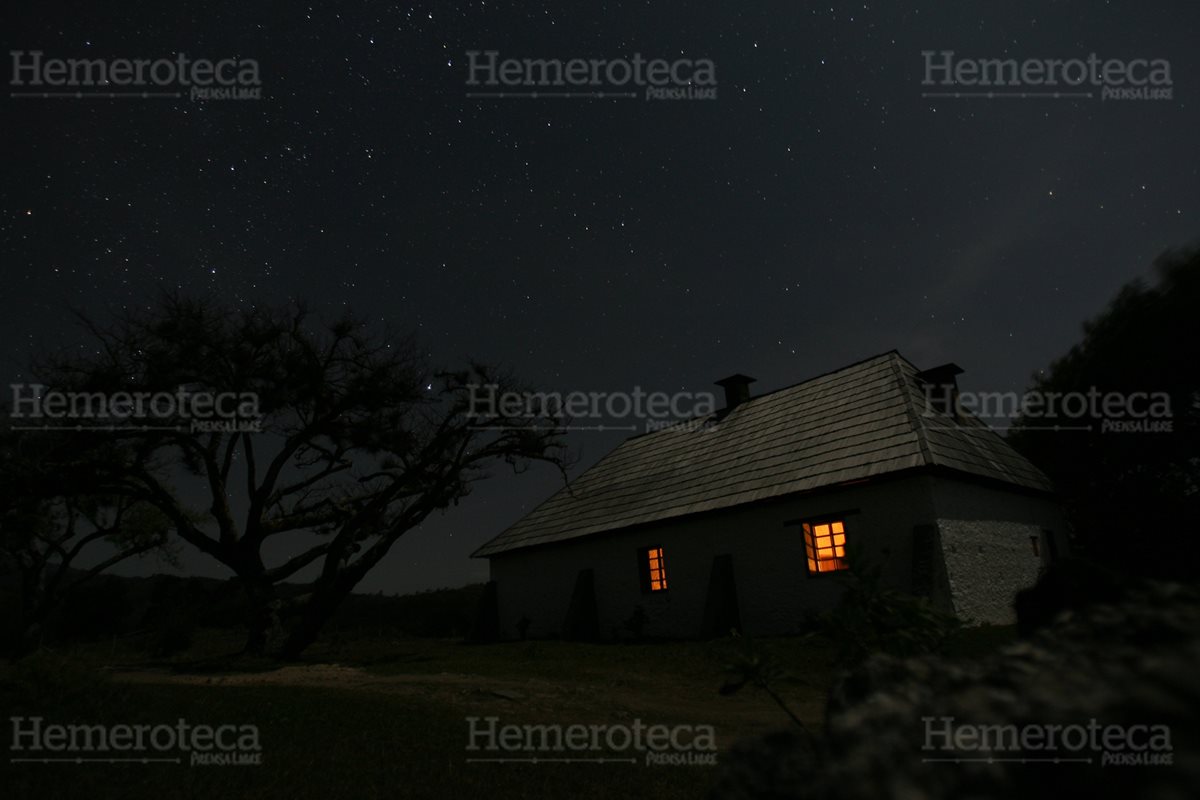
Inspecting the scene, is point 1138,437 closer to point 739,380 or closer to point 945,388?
point 945,388

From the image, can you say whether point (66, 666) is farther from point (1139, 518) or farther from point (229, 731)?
point (1139, 518)

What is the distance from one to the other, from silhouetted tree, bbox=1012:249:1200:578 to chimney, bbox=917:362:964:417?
4458 millimetres

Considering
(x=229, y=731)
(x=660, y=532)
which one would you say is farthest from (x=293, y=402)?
(x=229, y=731)

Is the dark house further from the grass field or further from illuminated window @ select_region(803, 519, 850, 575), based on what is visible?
the grass field

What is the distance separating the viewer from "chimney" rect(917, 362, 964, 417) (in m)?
19.8

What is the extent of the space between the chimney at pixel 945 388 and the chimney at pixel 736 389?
6.82 m

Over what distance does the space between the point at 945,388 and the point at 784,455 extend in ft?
17.6

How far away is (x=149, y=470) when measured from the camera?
18.7 m

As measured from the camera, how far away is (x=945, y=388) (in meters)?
20.0

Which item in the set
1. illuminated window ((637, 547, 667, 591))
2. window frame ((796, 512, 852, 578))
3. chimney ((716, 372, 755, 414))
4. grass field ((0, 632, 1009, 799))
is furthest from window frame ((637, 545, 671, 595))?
chimney ((716, 372, 755, 414))

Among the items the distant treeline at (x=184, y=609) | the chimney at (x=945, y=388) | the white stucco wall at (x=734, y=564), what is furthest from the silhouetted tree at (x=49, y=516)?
the chimney at (x=945, y=388)

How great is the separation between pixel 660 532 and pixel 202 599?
20518 millimetres

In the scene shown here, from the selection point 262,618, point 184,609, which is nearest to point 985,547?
point 262,618

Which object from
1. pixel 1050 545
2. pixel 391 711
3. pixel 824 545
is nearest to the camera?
pixel 391 711
